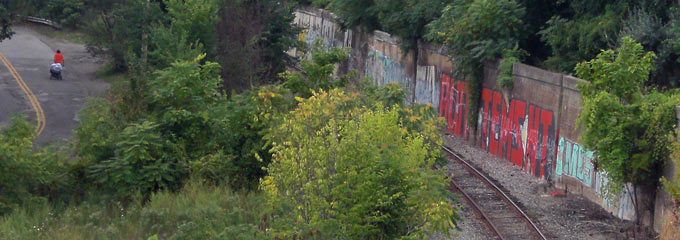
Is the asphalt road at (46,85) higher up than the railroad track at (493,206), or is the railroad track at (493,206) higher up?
the asphalt road at (46,85)

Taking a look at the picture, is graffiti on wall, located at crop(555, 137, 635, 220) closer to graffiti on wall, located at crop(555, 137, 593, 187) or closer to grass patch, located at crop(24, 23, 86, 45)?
graffiti on wall, located at crop(555, 137, 593, 187)

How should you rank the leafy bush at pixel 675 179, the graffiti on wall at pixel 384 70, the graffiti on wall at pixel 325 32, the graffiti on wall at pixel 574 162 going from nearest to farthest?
1. the leafy bush at pixel 675 179
2. the graffiti on wall at pixel 574 162
3. the graffiti on wall at pixel 384 70
4. the graffiti on wall at pixel 325 32

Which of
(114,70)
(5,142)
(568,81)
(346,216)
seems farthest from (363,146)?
(114,70)

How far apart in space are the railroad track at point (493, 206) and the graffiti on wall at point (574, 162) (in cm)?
198

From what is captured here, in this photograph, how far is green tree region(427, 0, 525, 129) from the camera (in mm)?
24250

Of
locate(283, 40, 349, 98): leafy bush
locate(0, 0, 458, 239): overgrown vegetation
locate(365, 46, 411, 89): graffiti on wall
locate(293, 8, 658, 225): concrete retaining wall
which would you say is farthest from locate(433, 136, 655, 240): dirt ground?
locate(365, 46, 411, 89): graffiti on wall

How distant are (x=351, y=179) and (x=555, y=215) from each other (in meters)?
8.22

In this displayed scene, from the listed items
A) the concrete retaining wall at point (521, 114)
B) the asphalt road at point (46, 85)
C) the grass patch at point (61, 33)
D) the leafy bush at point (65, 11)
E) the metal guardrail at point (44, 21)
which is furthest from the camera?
the metal guardrail at point (44, 21)

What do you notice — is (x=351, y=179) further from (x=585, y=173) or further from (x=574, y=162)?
(x=574, y=162)

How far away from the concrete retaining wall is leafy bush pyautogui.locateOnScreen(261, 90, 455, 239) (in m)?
7.37

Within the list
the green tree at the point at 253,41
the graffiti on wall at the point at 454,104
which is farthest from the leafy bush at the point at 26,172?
the graffiti on wall at the point at 454,104

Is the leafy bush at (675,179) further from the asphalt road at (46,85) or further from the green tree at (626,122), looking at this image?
the asphalt road at (46,85)

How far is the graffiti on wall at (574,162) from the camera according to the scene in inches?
722

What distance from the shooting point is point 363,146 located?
34.3ft
